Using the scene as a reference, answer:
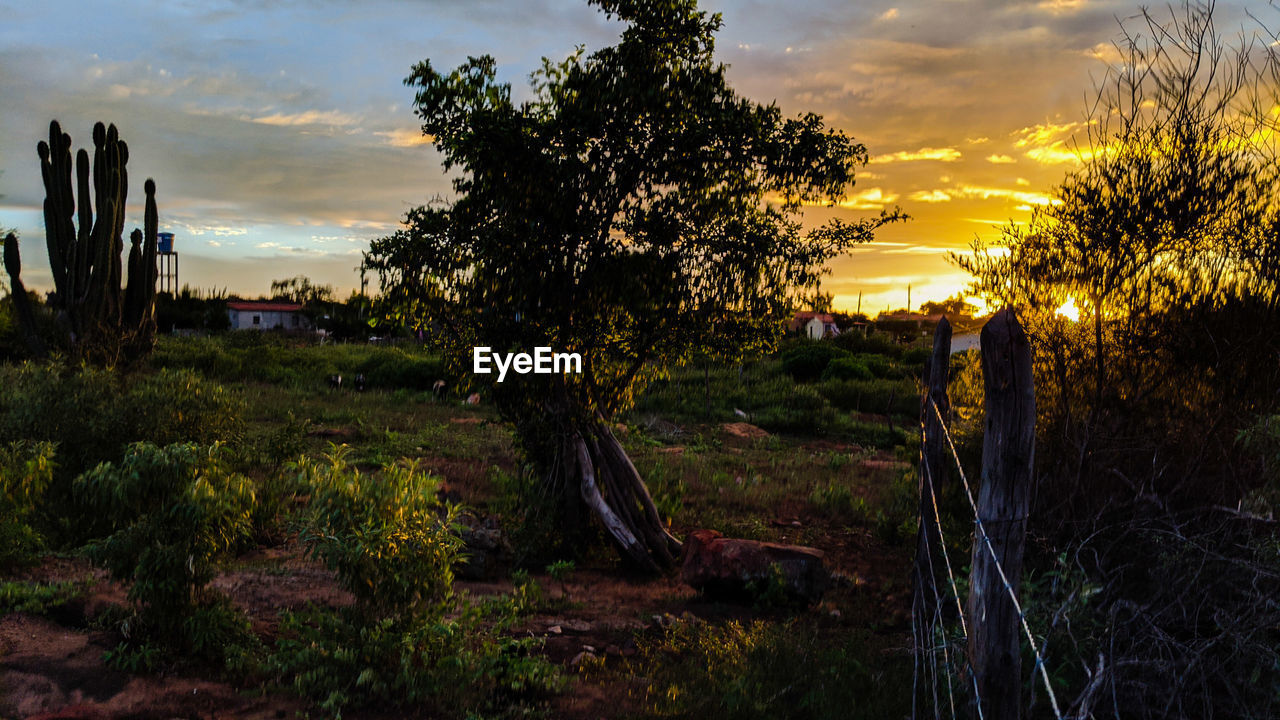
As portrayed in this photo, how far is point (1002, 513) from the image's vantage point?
3.29 meters

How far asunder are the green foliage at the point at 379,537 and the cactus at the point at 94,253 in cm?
1538

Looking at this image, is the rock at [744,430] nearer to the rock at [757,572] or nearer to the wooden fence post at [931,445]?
the rock at [757,572]

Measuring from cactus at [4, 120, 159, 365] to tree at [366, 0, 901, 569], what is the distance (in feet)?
42.5

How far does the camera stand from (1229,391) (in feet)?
24.0

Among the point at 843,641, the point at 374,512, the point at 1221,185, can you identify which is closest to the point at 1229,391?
the point at 1221,185

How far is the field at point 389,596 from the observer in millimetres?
5391

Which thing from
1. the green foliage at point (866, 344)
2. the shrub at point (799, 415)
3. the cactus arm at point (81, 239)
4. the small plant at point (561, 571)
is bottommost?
the small plant at point (561, 571)

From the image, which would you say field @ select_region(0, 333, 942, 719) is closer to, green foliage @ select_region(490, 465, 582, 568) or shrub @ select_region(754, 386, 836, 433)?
green foliage @ select_region(490, 465, 582, 568)

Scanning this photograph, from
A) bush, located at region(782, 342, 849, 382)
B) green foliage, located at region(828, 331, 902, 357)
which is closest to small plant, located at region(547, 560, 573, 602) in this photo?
bush, located at region(782, 342, 849, 382)

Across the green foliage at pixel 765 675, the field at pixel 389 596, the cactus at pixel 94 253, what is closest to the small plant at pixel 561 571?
the field at pixel 389 596

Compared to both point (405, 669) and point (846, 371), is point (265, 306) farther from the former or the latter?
point (405, 669)

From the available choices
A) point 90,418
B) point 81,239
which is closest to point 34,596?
point 90,418

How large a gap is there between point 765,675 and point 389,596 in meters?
2.84

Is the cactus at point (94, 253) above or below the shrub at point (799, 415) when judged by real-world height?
above
